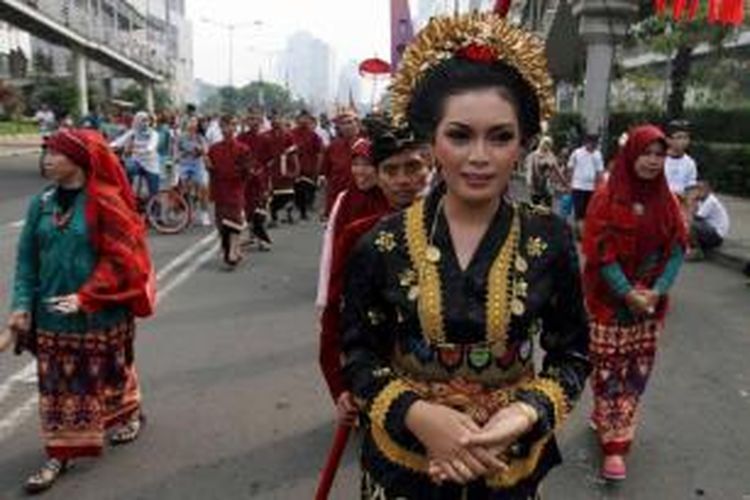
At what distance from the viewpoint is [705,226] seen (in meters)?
11.7

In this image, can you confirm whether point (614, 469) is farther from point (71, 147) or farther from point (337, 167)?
point (337, 167)

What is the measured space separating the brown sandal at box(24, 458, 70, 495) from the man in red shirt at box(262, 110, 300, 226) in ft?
32.0

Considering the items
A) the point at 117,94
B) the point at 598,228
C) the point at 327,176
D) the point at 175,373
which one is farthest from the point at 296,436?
the point at 117,94

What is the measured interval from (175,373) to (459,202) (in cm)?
438

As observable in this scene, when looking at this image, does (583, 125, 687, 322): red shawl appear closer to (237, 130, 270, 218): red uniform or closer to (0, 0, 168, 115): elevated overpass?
(237, 130, 270, 218): red uniform

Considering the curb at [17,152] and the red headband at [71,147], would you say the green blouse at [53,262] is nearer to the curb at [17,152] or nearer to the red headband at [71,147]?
the red headband at [71,147]

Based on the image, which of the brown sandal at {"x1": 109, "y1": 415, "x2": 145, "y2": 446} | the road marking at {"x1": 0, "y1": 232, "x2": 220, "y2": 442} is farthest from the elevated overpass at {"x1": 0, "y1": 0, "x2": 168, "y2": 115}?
the brown sandal at {"x1": 109, "y1": 415, "x2": 145, "y2": 446}

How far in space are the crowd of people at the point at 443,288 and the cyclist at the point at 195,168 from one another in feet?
32.9

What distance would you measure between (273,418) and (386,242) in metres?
3.31

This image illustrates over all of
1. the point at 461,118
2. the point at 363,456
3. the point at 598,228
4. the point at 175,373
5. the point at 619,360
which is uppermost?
the point at 461,118

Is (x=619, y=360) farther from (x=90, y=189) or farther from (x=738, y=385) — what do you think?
(x=90, y=189)

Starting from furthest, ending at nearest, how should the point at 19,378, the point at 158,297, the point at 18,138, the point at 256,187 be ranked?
the point at 18,138, the point at 256,187, the point at 158,297, the point at 19,378

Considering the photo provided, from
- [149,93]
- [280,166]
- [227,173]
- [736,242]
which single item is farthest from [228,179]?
[149,93]

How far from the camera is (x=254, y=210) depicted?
11758 millimetres
